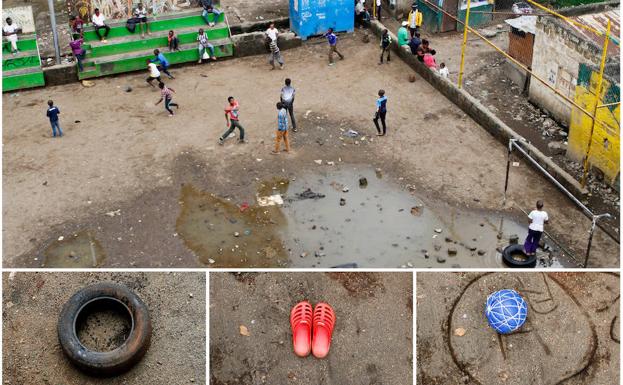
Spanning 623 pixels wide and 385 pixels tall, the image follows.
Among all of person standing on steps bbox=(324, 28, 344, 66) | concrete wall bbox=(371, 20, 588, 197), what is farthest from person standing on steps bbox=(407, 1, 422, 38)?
person standing on steps bbox=(324, 28, 344, 66)

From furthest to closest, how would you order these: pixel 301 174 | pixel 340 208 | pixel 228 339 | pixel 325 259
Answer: pixel 301 174
pixel 340 208
pixel 325 259
pixel 228 339

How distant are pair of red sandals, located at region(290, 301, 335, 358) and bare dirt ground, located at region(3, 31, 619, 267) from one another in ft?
4.93

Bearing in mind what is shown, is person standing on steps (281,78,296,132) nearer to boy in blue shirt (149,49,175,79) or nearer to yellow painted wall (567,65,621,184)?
boy in blue shirt (149,49,175,79)

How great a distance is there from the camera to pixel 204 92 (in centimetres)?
1753

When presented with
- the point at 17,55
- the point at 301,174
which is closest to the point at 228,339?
the point at 301,174

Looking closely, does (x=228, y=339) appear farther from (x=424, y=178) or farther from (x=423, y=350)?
(x=424, y=178)

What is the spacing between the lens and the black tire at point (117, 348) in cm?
1012

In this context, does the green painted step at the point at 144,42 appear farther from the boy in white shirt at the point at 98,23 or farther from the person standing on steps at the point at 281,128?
the person standing on steps at the point at 281,128

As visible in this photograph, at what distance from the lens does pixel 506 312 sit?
10891mm

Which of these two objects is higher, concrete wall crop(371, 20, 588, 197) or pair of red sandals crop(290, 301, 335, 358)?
concrete wall crop(371, 20, 588, 197)

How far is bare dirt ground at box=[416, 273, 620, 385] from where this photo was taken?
10.7 m

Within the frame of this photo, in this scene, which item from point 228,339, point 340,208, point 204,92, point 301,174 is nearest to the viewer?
point 228,339

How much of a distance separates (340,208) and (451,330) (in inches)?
124

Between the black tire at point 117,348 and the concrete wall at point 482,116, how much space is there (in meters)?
7.44
